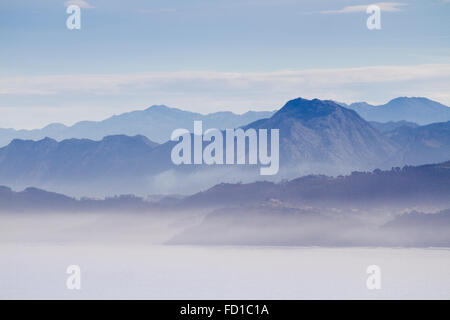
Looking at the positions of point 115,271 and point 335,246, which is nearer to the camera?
→ point 115,271

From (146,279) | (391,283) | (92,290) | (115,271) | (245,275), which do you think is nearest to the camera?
(92,290)

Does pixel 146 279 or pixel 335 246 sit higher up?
pixel 335 246
